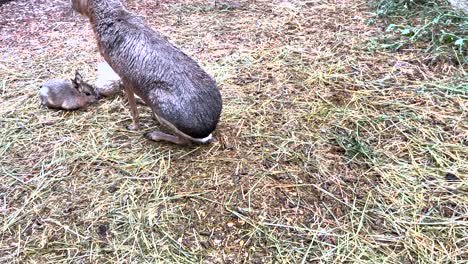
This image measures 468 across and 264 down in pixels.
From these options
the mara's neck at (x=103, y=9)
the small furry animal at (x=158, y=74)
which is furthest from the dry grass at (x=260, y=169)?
the mara's neck at (x=103, y=9)

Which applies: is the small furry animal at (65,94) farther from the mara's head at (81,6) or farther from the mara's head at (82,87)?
the mara's head at (81,6)

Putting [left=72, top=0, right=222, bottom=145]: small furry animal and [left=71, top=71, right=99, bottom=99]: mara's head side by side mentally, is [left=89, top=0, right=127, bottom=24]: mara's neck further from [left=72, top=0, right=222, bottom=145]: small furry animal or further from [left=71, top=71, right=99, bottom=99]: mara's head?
[left=71, top=71, right=99, bottom=99]: mara's head

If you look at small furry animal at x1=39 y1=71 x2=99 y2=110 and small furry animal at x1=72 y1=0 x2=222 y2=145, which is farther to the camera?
small furry animal at x1=39 y1=71 x2=99 y2=110

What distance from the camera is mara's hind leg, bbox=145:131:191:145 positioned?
2.96m

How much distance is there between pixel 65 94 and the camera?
338cm

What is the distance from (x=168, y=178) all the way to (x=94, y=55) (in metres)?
2.28

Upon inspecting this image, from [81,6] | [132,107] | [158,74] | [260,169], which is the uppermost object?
[81,6]

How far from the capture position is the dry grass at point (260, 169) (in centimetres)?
229

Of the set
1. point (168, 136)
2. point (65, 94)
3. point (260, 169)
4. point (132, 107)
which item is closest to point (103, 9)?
point (132, 107)

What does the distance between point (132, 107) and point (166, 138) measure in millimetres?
399

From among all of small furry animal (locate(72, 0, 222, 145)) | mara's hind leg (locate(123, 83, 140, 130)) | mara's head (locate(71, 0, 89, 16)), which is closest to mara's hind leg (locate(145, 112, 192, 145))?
small furry animal (locate(72, 0, 222, 145))

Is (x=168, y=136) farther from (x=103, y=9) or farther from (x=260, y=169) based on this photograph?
(x=103, y=9)

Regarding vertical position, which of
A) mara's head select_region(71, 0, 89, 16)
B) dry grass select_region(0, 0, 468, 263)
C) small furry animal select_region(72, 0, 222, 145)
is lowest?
dry grass select_region(0, 0, 468, 263)

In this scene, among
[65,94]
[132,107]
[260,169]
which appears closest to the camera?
[260,169]
